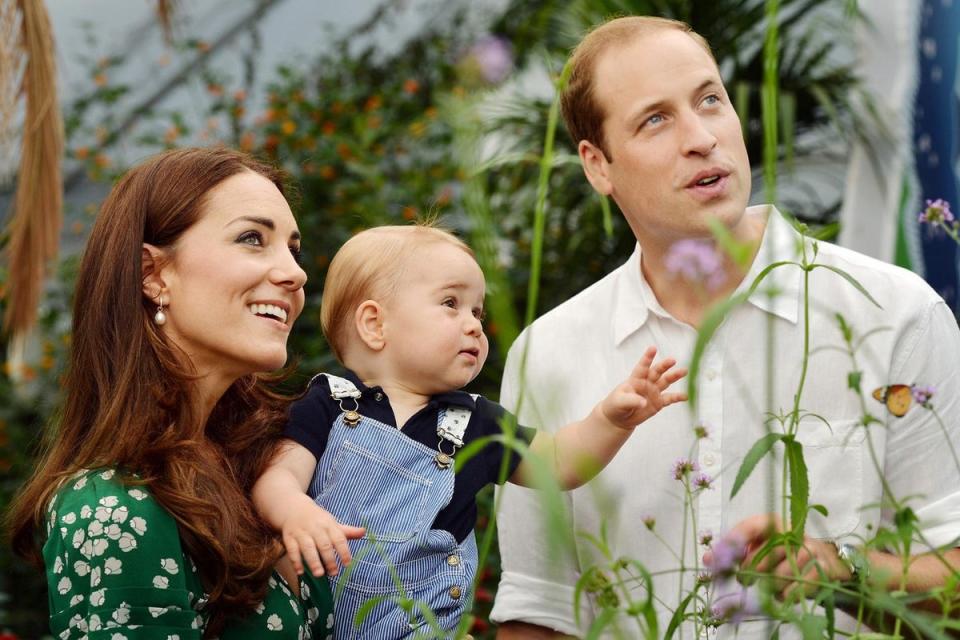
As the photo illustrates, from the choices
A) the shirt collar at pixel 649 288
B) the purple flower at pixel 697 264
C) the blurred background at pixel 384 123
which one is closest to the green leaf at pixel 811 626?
the purple flower at pixel 697 264

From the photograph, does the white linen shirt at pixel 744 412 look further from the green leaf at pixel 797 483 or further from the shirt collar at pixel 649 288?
the green leaf at pixel 797 483

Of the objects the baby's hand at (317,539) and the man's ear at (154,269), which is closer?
the baby's hand at (317,539)

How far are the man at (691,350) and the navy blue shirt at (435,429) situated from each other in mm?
104

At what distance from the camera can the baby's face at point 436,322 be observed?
216 cm

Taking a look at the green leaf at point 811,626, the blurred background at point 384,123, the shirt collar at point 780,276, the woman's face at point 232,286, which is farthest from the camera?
the blurred background at point 384,123

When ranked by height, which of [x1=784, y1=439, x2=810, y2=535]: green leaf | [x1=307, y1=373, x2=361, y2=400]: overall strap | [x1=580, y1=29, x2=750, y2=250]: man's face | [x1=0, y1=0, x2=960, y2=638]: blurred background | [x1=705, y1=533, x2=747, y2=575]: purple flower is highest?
[x1=0, y1=0, x2=960, y2=638]: blurred background

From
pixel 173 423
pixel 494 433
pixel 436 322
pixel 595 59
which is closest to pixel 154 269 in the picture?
pixel 173 423

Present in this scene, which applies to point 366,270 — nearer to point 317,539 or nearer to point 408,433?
point 408,433

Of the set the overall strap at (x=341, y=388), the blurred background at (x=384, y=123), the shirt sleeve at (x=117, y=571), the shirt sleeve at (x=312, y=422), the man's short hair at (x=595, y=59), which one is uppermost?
the blurred background at (x=384, y=123)

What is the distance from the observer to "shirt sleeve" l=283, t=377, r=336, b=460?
2.12 meters

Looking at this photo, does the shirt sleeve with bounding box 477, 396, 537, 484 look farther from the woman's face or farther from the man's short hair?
the man's short hair

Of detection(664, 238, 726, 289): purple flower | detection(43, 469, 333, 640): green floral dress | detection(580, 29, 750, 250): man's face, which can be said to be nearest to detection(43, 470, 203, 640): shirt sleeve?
detection(43, 469, 333, 640): green floral dress

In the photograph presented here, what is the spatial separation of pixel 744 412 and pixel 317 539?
3.26 feet

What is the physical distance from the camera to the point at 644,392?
198cm
